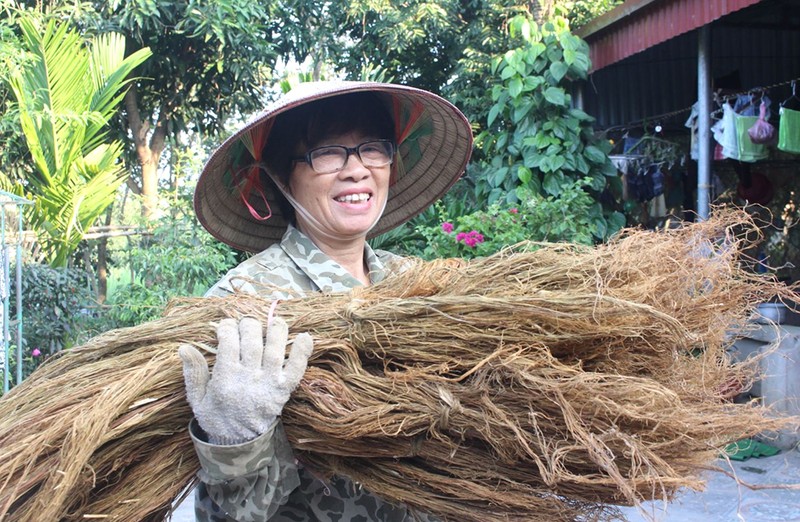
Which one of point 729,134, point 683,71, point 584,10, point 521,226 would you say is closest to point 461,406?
point 521,226

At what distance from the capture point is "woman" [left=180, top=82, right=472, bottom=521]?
1.25 metres

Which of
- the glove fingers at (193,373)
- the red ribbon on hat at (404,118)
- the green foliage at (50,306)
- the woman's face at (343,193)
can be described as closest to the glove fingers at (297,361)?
the glove fingers at (193,373)

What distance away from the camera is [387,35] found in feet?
29.1

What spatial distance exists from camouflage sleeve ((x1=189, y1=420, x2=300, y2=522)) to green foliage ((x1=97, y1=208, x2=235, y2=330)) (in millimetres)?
5391

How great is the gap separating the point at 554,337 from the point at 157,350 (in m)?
0.73

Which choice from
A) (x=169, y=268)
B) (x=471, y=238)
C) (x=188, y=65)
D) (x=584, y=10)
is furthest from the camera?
(x=584, y=10)

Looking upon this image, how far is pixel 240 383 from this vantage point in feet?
4.01

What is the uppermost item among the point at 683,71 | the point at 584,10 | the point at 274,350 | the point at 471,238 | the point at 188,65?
the point at 584,10

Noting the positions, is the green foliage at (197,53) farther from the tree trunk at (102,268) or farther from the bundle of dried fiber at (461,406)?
the bundle of dried fiber at (461,406)

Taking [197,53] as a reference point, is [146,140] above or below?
below

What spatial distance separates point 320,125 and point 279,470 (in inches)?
36.5

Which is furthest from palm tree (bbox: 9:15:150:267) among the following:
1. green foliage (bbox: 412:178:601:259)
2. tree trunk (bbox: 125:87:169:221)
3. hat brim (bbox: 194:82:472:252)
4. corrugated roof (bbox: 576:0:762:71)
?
hat brim (bbox: 194:82:472:252)

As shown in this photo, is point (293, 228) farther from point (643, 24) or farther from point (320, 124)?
point (643, 24)

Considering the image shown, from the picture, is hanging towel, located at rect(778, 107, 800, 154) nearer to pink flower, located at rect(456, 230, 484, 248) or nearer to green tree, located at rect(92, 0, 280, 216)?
pink flower, located at rect(456, 230, 484, 248)
